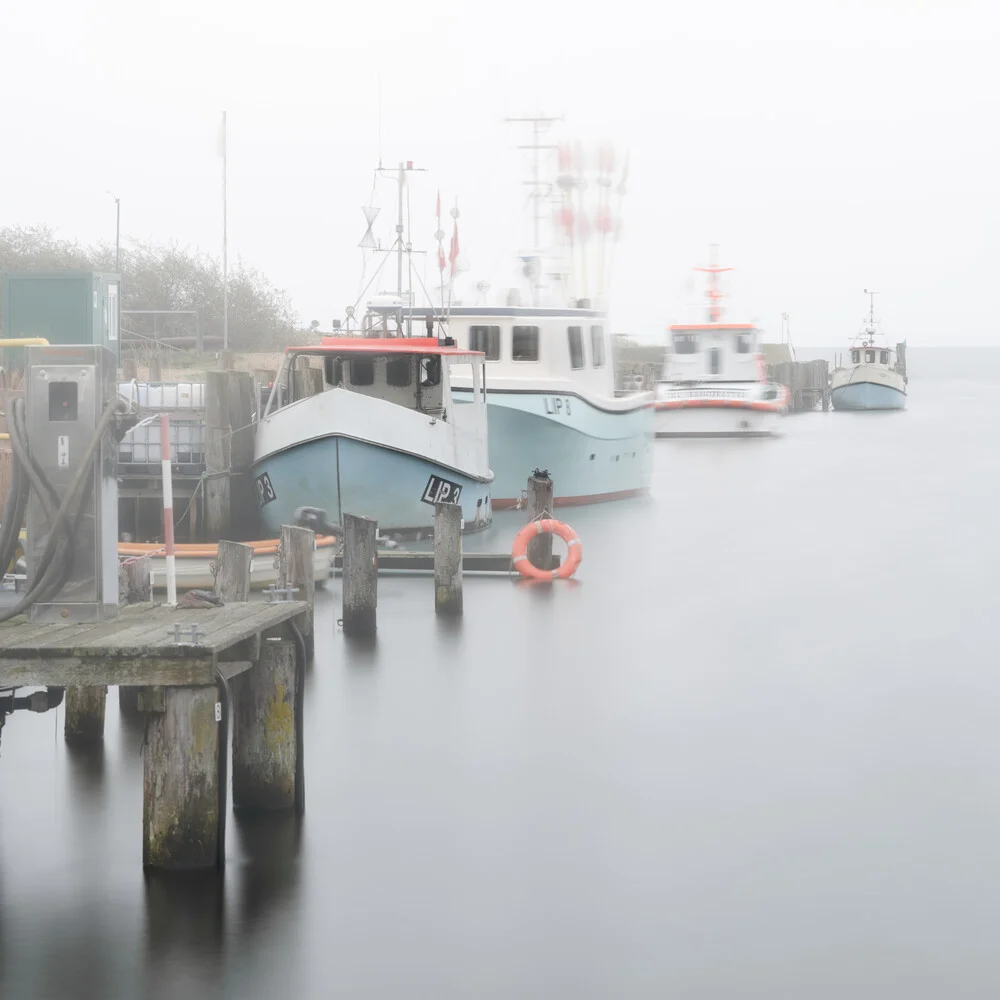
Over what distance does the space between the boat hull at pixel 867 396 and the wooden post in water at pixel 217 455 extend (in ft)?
218

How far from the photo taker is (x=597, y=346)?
29578mm

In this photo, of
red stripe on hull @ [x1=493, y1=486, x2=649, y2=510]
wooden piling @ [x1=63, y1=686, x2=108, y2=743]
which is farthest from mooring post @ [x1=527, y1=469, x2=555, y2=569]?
wooden piling @ [x1=63, y1=686, x2=108, y2=743]

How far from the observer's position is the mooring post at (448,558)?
15820mm

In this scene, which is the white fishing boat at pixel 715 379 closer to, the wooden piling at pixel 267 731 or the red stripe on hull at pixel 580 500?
the red stripe on hull at pixel 580 500

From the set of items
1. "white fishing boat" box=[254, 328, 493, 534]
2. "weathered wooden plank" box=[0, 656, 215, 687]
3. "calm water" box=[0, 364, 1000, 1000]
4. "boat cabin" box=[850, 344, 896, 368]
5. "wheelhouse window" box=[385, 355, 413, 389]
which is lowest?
"calm water" box=[0, 364, 1000, 1000]

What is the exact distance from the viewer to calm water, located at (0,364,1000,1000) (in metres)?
8.09

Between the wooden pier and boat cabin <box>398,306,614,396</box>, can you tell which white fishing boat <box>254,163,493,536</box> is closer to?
boat cabin <box>398,306,614,396</box>

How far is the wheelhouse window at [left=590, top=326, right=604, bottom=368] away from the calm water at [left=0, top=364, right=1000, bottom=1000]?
9.57 meters

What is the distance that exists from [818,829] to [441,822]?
250cm

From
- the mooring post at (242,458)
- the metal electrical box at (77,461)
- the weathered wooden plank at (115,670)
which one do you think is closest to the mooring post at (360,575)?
the mooring post at (242,458)

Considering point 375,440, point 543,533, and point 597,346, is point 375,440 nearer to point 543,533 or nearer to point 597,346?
point 543,533

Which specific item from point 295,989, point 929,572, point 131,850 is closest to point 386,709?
point 131,850

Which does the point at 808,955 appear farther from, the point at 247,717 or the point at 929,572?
the point at 929,572

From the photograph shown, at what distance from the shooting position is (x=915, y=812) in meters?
11.0
